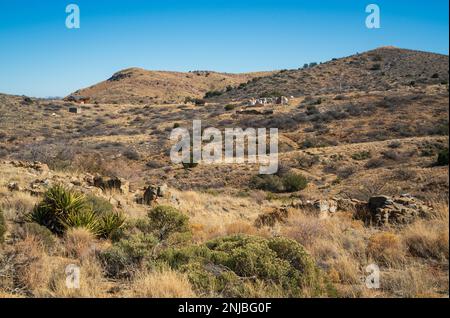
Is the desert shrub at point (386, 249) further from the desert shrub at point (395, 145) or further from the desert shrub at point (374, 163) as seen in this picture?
Result: the desert shrub at point (395, 145)

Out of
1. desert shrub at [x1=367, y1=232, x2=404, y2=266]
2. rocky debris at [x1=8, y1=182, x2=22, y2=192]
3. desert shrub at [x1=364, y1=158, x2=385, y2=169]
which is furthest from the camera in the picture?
desert shrub at [x1=364, y1=158, x2=385, y2=169]

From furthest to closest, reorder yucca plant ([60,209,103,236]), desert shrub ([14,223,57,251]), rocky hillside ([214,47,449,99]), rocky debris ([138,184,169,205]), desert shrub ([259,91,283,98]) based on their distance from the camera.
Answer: desert shrub ([259,91,283,98]) < rocky hillside ([214,47,449,99]) < rocky debris ([138,184,169,205]) < yucca plant ([60,209,103,236]) < desert shrub ([14,223,57,251])

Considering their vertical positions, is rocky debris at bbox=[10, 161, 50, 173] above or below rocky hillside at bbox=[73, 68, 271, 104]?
below

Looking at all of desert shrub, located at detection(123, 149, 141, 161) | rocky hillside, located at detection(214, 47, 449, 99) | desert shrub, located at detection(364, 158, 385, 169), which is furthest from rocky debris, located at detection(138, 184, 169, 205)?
rocky hillside, located at detection(214, 47, 449, 99)

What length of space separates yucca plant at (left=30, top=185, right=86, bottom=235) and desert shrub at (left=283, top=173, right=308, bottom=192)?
13530 millimetres

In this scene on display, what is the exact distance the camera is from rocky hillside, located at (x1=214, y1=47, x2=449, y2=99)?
54625mm

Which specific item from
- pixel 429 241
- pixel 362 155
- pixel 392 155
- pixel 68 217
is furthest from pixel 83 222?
pixel 362 155

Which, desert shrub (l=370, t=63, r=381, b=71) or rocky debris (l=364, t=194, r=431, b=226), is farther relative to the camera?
desert shrub (l=370, t=63, r=381, b=71)

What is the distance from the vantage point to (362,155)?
25.3m

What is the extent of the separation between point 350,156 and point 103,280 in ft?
71.8

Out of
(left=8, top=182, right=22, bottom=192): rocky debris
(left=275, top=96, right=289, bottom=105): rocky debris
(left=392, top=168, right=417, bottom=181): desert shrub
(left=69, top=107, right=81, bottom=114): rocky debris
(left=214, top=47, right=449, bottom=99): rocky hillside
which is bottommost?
(left=392, top=168, right=417, bottom=181): desert shrub

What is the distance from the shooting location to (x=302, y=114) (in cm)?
4006

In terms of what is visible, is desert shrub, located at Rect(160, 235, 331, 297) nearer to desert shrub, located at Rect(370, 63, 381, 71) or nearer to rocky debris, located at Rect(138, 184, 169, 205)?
rocky debris, located at Rect(138, 184, 169, 205)
